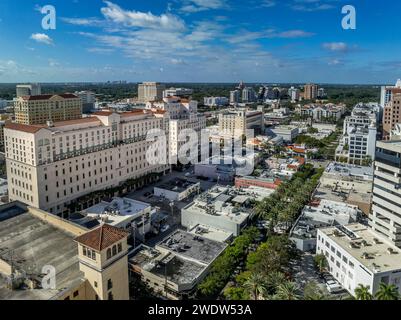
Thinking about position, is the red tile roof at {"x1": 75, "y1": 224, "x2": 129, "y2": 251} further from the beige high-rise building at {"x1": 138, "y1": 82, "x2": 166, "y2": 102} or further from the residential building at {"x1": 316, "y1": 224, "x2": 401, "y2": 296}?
the beige high-rise building at {"x1": 138, "y1": 82, "x2": 166, "y2": 102}

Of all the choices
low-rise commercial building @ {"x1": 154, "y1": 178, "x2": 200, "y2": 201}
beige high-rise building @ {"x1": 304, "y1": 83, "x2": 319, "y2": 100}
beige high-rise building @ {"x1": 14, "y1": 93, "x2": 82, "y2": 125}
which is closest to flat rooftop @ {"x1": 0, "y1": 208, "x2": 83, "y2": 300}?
low-rise commercial building @ {"x1": 154, "y1": 178, "x2": 200, "y2": 201}

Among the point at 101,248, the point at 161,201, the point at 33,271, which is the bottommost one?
the point at 161,201

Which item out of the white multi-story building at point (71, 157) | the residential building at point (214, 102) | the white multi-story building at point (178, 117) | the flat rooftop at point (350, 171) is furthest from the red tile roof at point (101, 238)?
the residential building at point (214, 102)

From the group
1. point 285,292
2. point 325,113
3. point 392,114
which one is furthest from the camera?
point 325,113

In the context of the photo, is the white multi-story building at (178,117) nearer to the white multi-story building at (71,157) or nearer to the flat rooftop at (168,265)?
the white multi-story building at (71,157)

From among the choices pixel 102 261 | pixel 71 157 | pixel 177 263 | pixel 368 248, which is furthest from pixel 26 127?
pixel 368 248

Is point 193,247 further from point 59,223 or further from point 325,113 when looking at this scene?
point 325,113

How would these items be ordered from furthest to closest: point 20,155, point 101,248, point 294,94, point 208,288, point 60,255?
point 294,94, point 20,155, point 208,288, point 60,255, point 101,248
